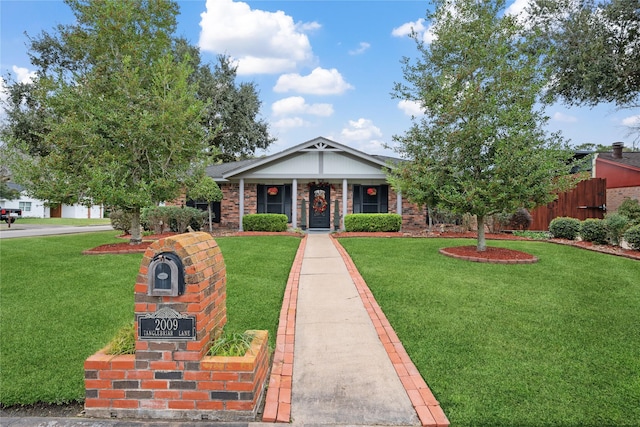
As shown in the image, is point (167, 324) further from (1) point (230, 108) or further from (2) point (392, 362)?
(1) point (230, 108)

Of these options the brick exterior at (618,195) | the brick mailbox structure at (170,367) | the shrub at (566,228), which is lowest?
the brick mailbox structure at (170,367)

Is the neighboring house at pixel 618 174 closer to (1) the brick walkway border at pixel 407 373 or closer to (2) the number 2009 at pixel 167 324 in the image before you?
(1) the brick walkway border at pixel 407 373

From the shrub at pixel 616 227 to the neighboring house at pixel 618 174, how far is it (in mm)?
7525

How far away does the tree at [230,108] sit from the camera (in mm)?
26453

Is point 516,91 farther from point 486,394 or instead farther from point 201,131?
point 201,131

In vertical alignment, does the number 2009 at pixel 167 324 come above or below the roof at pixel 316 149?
below

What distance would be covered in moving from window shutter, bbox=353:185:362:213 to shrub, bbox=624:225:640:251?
364 inches

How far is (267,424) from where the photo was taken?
2607 millimetres

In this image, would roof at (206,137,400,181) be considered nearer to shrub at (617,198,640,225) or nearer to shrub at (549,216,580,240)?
shrub at (549,216,580,240)

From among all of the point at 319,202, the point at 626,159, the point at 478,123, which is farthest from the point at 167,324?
the point at 626,159

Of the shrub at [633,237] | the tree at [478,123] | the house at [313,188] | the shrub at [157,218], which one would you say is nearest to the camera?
the tree at [478,123]

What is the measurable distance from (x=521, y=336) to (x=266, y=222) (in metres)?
11.1

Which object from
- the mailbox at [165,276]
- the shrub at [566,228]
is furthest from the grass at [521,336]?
the shrub at [566,228]

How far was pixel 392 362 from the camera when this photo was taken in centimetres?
351
